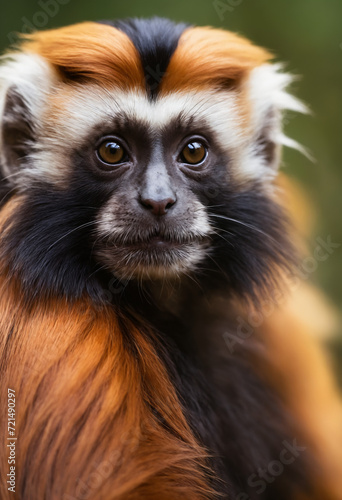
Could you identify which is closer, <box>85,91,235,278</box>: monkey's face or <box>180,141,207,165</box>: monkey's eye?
<box>85,91,235,278</box>: monkey's face

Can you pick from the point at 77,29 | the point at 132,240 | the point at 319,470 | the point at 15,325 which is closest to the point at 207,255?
the point at 132,240

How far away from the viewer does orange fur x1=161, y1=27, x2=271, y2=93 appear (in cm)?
177

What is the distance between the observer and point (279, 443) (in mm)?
2066

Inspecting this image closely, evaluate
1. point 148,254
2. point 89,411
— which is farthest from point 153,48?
point 89,411

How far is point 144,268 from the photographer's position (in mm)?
1709

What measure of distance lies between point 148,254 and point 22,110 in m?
0.59

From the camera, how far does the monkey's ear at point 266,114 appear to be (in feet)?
6.56

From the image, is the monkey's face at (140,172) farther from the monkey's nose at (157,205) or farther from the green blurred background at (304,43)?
the green blurred background at (304,43)

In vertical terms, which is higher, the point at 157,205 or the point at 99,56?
the point at 99,56

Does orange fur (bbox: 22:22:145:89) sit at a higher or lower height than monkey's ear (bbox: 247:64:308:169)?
lower

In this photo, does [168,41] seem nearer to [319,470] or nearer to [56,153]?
[56,153]

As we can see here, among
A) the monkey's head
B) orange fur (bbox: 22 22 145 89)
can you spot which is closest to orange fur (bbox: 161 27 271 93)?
the monkey's head

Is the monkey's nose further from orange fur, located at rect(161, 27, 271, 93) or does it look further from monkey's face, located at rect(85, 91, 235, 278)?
orange fur, located at rect(161, 27, 271, 93)

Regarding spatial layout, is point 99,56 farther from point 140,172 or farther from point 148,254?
point 148,254
